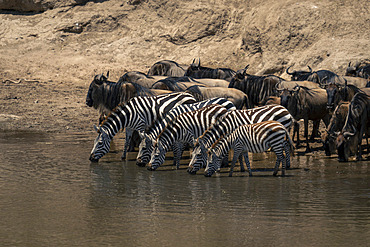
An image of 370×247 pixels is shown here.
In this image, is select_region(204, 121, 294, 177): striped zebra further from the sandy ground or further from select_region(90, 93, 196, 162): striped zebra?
the sandy ground

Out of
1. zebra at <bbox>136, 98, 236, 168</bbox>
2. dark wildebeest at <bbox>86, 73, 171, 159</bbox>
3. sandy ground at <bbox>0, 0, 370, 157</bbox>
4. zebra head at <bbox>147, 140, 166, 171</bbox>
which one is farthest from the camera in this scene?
sandy ground at <bbox>0, 0, 370, 157</bbox>

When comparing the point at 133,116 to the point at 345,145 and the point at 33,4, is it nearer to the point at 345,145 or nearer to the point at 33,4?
the point at 345,145

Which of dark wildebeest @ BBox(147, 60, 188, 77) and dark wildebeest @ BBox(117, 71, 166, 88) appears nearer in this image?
dark wildebeest @ BBox(117, 71, 166, 88)

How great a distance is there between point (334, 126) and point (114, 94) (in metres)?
5.07

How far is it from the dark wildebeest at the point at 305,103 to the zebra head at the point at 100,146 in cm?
388

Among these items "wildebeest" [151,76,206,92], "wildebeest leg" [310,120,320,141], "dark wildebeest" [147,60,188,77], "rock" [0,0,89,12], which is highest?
"rock" [0,0,89,12]

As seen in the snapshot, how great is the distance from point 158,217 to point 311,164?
16.5 feet

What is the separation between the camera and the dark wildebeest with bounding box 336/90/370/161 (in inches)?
474

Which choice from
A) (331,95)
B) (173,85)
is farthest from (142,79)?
(331,95)

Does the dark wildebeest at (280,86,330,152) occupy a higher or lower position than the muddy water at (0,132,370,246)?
higher

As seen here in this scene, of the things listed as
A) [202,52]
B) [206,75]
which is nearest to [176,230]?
[206,75]

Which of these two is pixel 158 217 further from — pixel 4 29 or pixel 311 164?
pixel 4 29

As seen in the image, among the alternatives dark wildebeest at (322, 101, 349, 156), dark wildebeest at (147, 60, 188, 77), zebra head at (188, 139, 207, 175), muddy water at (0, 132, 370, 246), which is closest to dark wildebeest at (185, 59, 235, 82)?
dark wildebeest at (147, 60, 188, 77)

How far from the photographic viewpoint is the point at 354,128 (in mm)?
12227
